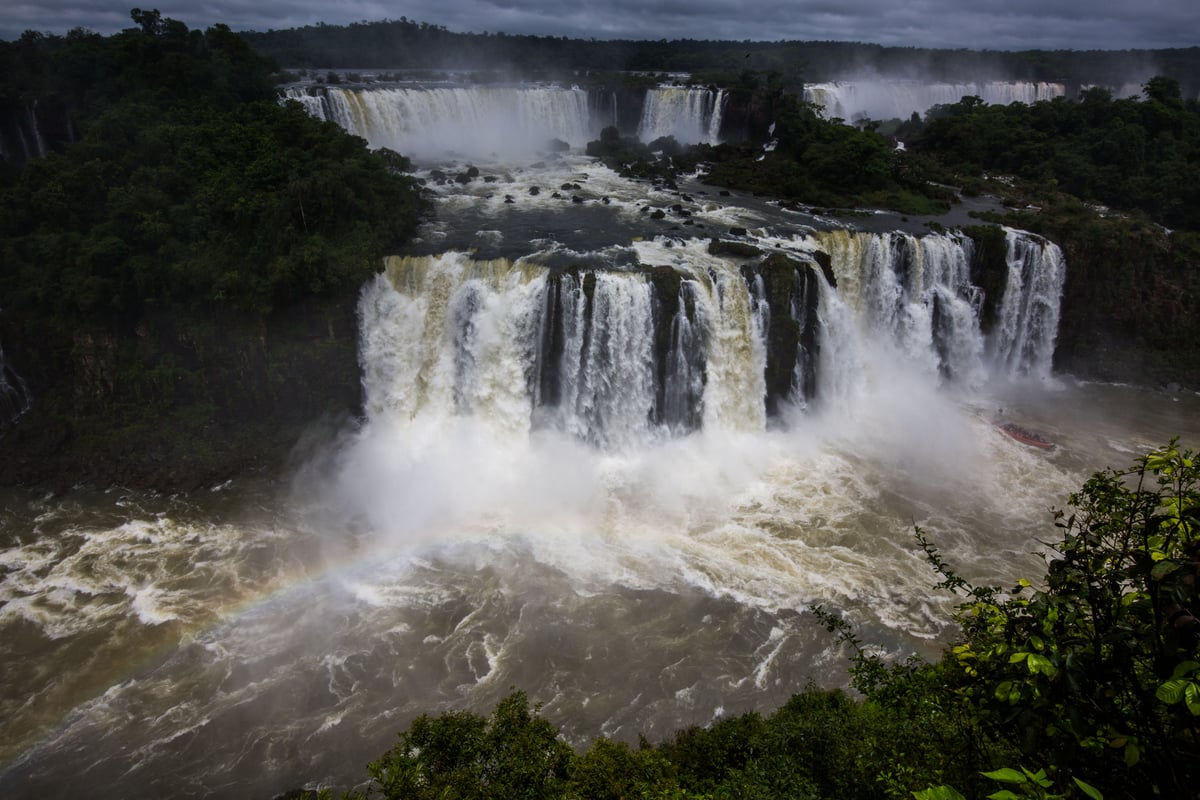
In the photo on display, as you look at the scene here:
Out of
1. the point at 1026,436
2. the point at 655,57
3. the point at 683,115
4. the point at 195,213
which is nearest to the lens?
the point at 1026,436

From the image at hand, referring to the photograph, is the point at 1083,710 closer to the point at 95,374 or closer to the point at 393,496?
the point at 393,496

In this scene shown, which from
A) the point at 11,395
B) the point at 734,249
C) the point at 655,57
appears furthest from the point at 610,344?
the point at 655,57

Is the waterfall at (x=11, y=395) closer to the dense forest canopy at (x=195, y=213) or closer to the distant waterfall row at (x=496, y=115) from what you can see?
the dense forest canopy at (x=195, y=213)

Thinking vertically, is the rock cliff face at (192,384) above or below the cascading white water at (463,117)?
below

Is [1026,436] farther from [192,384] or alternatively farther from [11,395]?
[11,395]

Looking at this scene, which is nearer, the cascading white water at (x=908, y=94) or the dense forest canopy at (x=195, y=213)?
the dense forest canopy at (x=195, y=213)

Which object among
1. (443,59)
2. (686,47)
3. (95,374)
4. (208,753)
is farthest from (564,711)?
(686,47)

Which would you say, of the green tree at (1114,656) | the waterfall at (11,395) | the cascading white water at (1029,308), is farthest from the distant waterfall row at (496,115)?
the green tree at (1114,656)
